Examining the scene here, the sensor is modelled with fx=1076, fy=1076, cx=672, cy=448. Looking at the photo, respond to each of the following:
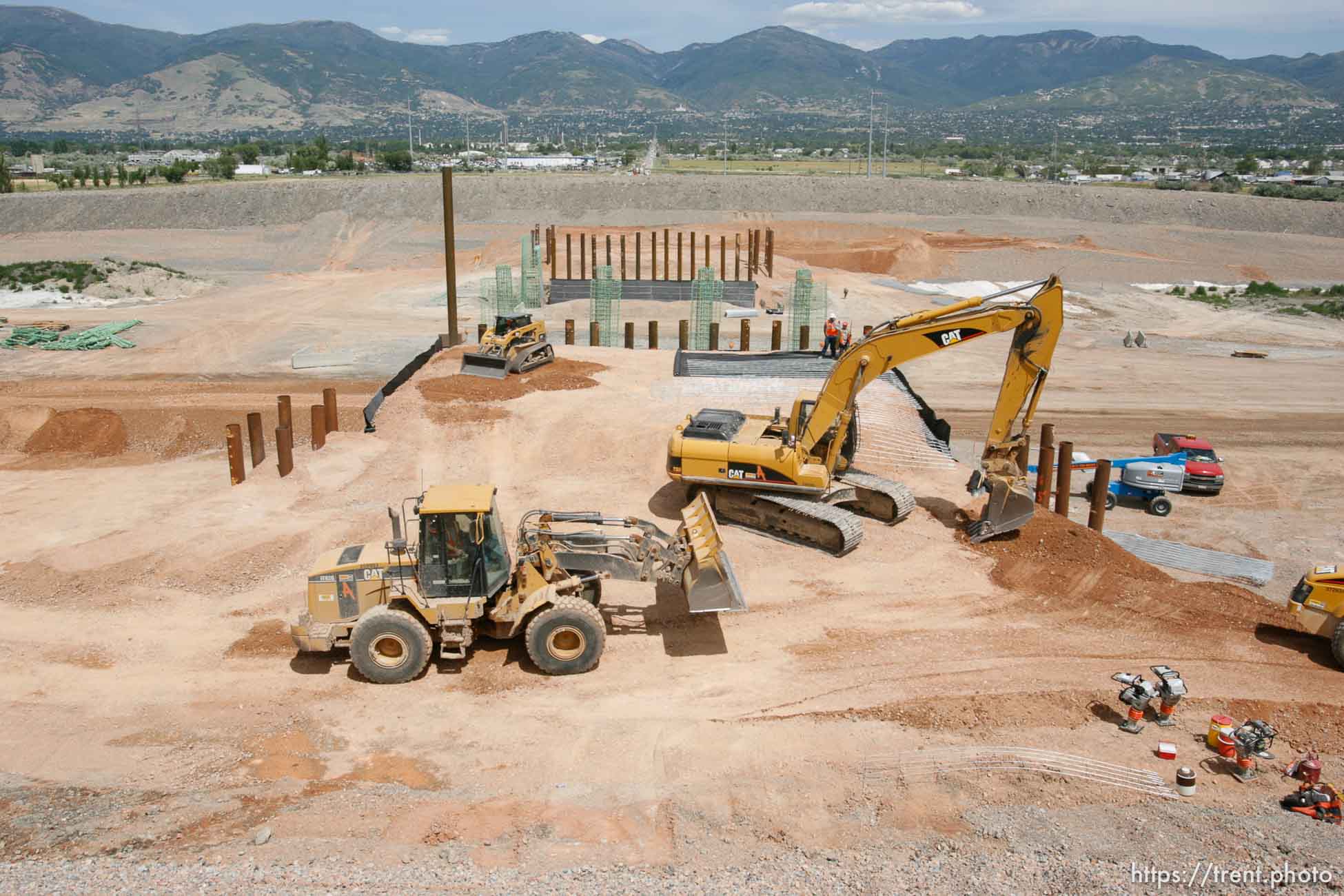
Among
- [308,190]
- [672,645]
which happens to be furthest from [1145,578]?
[308,190]

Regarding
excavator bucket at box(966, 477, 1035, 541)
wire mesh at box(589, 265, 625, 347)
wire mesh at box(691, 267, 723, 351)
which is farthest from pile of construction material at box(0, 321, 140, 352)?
excavator bucket at box(966, 477, 1035, 541)

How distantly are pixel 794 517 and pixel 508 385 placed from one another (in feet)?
30.2

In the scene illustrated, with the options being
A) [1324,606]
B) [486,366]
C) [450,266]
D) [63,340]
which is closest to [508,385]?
[486,366]

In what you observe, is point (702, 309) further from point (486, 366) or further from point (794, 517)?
point (794, 517)

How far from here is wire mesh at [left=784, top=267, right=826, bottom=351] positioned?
31844mm

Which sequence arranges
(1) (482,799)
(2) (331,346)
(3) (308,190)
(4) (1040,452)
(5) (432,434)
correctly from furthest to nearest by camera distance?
(3) (308,190) < (2) (331,346) < (5) (432,434) < (4) (1040,452) < (1) (482,799)

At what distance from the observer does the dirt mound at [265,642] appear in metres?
12.8

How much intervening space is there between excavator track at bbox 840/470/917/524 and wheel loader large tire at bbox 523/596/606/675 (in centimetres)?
621

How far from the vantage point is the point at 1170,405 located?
27.3 metres

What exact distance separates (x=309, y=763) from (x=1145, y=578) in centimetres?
1133

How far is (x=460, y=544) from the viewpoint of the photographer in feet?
38.3

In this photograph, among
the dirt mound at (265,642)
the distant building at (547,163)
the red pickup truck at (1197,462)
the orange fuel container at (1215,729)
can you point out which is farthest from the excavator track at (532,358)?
the distant building at (547,163)

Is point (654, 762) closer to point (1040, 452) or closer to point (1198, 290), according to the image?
point (1040, 452)

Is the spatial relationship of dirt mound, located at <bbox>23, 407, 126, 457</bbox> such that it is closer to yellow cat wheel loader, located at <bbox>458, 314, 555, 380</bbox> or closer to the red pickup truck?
yellow cat wheel loader, located at <bbox>458, 314, 555, 380</bbox>
